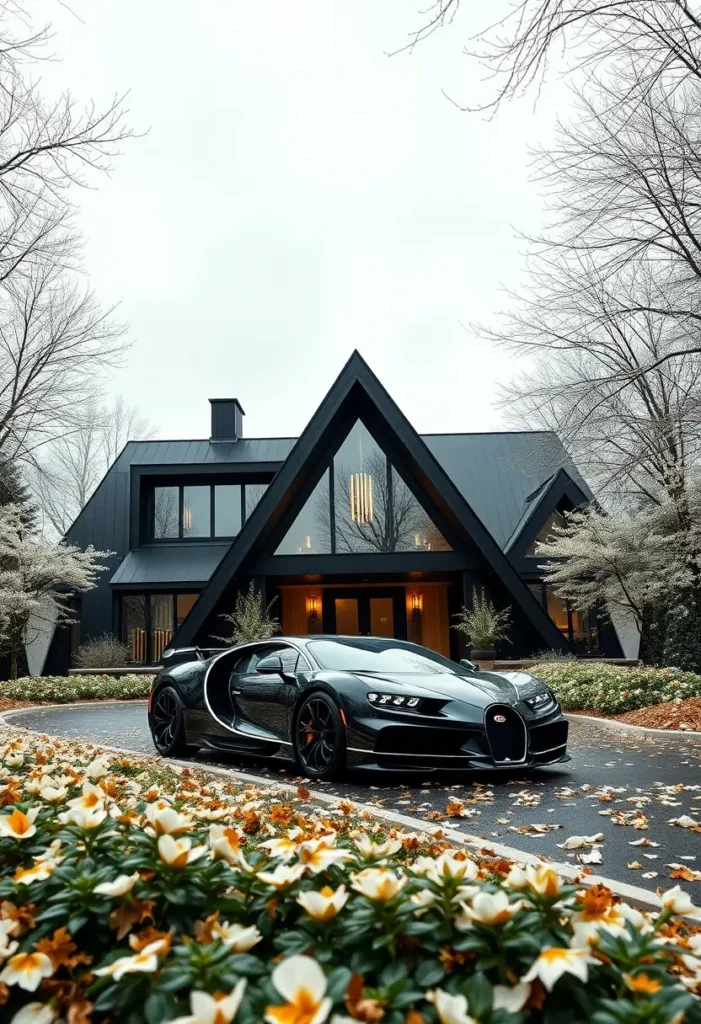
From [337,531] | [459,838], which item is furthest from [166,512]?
[459,838]

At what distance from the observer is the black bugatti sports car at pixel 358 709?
282 inches

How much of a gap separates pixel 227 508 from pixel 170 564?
2669 millimetres

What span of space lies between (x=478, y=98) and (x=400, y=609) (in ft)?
67.0

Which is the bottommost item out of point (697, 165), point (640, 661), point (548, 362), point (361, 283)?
point (640, 661)

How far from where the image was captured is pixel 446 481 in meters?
21.4

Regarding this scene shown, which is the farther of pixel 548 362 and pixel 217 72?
pixel 548 362

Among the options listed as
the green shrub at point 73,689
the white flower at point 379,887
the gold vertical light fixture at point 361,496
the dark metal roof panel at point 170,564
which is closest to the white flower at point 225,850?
the white flower at point 379,887

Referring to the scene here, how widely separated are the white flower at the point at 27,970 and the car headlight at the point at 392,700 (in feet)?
17.2

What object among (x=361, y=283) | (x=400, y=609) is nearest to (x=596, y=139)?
(x=400, y=609)

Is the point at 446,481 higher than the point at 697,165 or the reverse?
the reverse

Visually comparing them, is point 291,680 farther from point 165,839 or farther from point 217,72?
point 165,839

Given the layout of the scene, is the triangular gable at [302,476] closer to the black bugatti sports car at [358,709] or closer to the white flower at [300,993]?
the black bugatti sports car at [358,709]

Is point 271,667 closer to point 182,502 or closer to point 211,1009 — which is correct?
point 211,1009

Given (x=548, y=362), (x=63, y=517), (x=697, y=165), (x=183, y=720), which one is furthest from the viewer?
(x=63, y=517)
